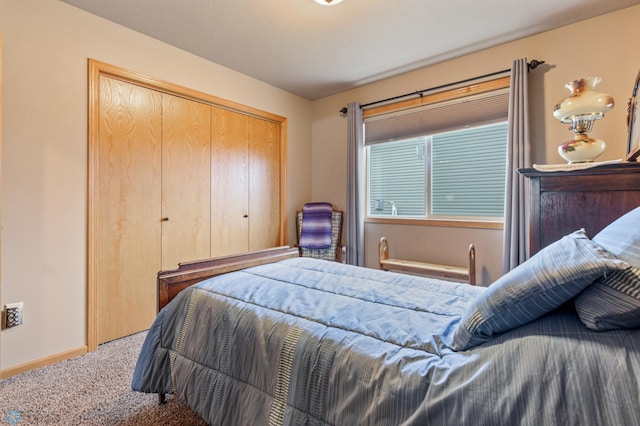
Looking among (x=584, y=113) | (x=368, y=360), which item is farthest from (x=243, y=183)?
(x=584, y=113)

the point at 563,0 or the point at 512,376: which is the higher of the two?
the point at 563,0

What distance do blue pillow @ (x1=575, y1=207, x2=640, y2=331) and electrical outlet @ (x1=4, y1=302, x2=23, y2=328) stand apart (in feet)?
9.76

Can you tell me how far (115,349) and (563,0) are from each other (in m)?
4.21

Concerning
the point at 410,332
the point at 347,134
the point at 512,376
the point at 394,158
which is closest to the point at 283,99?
the point at 347,134

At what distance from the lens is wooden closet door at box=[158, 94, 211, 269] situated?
2.84 metres

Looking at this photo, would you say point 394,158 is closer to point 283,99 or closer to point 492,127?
point 492,127

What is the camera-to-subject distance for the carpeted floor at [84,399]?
5.16ft

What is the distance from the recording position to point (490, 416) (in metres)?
0.72

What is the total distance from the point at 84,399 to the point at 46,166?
61.8 inches

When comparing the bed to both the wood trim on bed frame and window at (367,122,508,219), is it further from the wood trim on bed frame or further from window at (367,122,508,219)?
window at (367,122,508,219)

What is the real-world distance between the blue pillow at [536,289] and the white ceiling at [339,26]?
2.11m

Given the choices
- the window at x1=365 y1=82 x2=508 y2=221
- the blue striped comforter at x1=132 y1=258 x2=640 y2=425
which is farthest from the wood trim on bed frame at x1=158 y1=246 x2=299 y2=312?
the window at x1=365 y1=82 x2=508 y2=221

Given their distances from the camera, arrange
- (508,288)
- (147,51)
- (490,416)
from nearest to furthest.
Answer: (490,416) → (508,288) → (147,51)

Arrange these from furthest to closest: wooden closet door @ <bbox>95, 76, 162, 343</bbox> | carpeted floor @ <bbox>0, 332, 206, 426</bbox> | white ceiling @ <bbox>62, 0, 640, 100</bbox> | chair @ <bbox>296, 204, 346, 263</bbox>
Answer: chair @ <bbox>296, 204, 346, 263</bbox> < wooden closet door @ <bbox>95, 76, 162, 343</bbox> < white ceiling @ <bbox>62, 0, 640, 100</bbox> < carpeted floor @ <bbox>0, 332, 206, 426</bbox>
